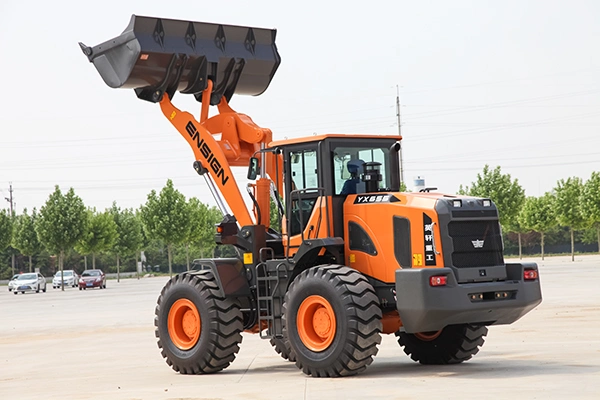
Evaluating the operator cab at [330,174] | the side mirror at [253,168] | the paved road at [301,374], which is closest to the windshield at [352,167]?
the operator cab at [330,174]

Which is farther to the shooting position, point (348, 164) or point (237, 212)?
point (237, 212)

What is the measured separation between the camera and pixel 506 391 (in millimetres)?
10375

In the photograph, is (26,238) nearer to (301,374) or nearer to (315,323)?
(301,374)

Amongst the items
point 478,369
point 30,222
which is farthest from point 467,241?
point 30,222

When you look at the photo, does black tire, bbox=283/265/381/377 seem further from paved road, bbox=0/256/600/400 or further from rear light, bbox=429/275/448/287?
rear light, bbox=429/275/448/287

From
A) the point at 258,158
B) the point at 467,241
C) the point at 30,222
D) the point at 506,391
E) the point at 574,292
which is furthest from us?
the point at 30,222

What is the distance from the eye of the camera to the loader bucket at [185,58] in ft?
48.0

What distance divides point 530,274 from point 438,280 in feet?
5.86

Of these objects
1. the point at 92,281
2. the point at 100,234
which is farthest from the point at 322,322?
the point at 100,234

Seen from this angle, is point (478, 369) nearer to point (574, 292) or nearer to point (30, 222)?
point (574, 292)

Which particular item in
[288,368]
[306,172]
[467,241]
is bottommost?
[288,368]

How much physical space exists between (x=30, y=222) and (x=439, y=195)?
8083cm

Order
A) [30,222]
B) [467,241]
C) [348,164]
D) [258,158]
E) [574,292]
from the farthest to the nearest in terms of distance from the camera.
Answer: [30,222], [574,292], [258,158], [348,164], [467,241]

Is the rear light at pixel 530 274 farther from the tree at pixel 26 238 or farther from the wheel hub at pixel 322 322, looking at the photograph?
the tree at pixel 26 238
